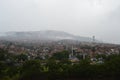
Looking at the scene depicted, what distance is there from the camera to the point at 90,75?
2064 cm

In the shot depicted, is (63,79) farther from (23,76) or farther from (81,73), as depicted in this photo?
(23,76)

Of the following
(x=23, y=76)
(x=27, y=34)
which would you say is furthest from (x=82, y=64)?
(x=27, y=34)

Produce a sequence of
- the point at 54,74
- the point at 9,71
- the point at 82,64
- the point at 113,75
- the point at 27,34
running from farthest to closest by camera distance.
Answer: the point at 27,34, the point at 9,71, the point at 82,64, the point at 54,74, the point at 113,75

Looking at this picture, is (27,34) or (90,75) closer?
(90,75)

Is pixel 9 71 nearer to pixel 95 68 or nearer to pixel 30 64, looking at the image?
pixel 30 64

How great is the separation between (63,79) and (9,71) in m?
5.93

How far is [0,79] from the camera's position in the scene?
70.9 ft

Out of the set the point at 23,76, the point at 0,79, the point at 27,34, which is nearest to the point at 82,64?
the point at 23,76

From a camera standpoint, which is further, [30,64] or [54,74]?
[30,64]

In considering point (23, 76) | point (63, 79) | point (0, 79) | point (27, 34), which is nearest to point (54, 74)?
point (63, 79)

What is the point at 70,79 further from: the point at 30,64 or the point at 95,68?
the point at 30,64

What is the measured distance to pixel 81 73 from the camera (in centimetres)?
2103

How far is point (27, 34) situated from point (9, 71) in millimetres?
161470

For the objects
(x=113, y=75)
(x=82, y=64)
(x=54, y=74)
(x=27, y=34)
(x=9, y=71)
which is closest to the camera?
(x=113, y=75)
